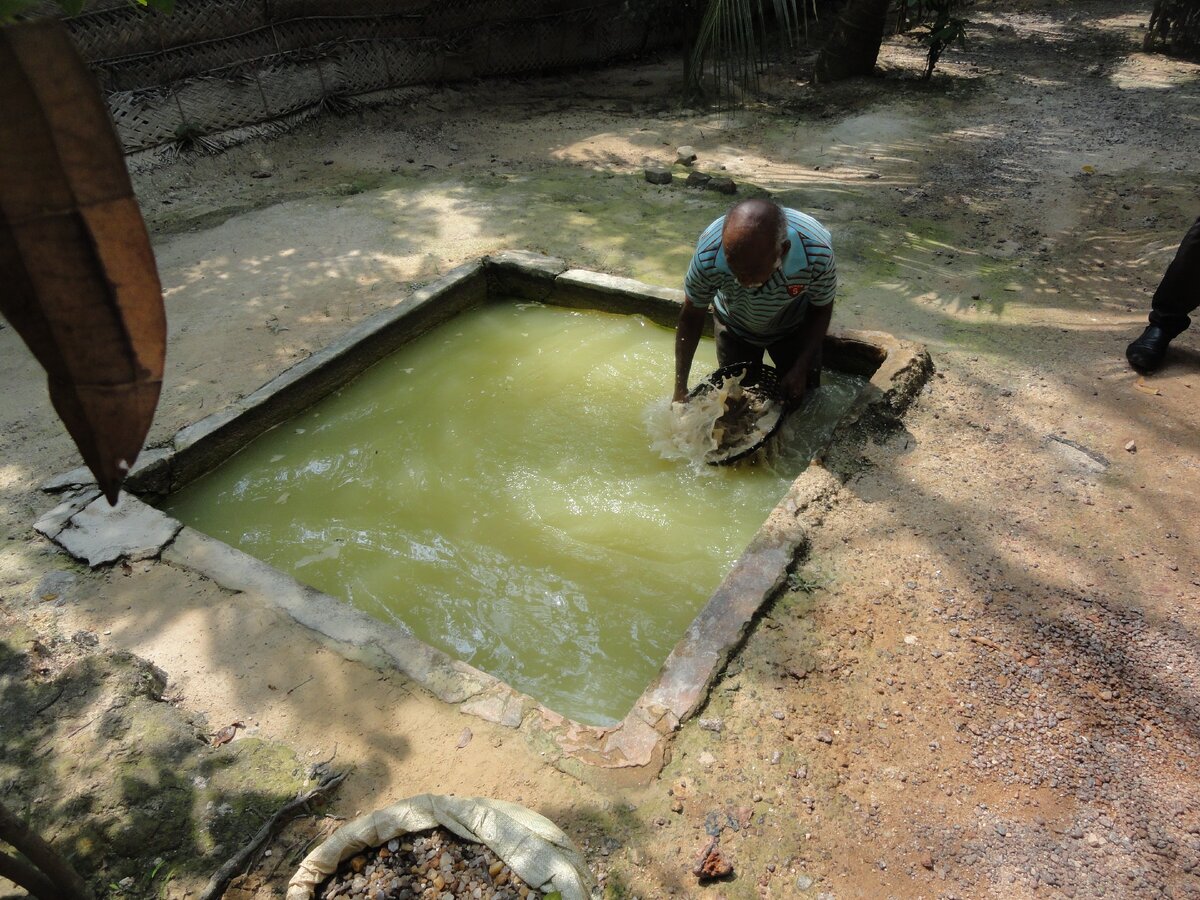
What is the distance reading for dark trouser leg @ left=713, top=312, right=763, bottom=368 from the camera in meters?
4.27

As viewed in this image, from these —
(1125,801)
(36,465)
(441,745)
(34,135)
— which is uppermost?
(34,135)

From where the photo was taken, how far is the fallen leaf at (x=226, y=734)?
101 inches

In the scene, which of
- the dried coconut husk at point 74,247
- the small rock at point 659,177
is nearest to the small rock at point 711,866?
the dried coconut husk at point 74,247

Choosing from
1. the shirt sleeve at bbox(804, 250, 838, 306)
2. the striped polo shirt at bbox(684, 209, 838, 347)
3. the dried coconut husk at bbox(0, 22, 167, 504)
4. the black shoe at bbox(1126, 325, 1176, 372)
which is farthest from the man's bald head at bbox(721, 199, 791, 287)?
the dried coconut husk at bbox(0, 22, 167, 504)

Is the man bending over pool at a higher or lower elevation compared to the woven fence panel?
lower

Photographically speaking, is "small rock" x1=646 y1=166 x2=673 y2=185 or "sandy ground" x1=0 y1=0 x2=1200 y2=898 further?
"small rock" x1=646 y1=166 x2=673 y2=185

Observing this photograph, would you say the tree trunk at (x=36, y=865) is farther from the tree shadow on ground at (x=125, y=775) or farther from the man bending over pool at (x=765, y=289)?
the man bending over pool at (x=765, y=289)

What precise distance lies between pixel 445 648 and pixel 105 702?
4.02 feet

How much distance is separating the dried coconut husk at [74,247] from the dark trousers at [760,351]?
3.81 meters

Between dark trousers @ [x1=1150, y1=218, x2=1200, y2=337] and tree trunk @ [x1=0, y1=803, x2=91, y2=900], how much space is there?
211 inches

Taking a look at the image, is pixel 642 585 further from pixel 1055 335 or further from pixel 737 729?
pixel 1055 335

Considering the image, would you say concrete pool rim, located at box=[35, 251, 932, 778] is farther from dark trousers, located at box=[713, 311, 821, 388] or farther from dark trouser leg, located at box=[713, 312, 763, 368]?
dark trouser leg, located at box=[713, 312, 763, 368]

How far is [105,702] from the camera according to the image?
2.68 metres

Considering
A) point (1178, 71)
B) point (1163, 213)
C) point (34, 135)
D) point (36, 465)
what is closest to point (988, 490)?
point (34, 135)
